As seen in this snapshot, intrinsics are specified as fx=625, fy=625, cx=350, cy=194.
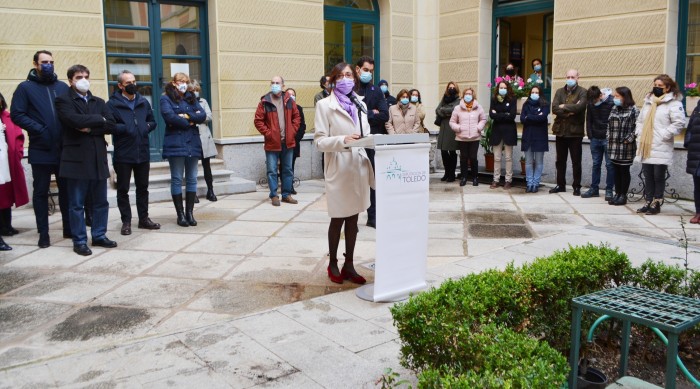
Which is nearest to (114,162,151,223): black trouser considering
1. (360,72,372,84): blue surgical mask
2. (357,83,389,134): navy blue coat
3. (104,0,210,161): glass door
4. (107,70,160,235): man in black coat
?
(107,70,160,235): man in black coat

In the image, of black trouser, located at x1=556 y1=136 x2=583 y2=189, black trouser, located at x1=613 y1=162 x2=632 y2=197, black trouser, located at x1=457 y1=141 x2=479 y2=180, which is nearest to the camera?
black trouser, located at x1=613 y1=162 x2=632 y2=197

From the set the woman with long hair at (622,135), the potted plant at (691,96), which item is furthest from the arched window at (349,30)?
the potted plant at (691,96)

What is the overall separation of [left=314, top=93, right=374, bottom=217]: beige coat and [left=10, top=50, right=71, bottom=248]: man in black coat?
343cm

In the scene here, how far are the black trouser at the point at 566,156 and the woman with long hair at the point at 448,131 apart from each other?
2.05 m

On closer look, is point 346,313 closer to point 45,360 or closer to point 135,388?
point 135,388

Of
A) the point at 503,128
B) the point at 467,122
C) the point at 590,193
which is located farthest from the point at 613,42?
→ the point at 467,122

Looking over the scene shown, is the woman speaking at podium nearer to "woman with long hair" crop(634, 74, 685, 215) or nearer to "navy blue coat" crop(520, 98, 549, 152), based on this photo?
"woman with long hair" crop(634, 74, 685, 215)

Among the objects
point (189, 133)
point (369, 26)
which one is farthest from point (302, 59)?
point (189, 133)

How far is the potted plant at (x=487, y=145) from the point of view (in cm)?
1253

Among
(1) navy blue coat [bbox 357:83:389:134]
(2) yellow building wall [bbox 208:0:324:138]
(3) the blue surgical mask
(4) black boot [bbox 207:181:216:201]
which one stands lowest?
(4) black boot [bbox 207:181:216:201]

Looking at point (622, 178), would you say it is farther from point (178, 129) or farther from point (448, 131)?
point (178, 129)

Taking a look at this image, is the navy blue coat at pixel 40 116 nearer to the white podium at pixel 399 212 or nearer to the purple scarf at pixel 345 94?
the purple scarf at pixel 345 94

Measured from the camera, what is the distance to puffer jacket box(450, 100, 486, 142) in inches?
460

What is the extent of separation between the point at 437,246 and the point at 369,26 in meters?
8.05
